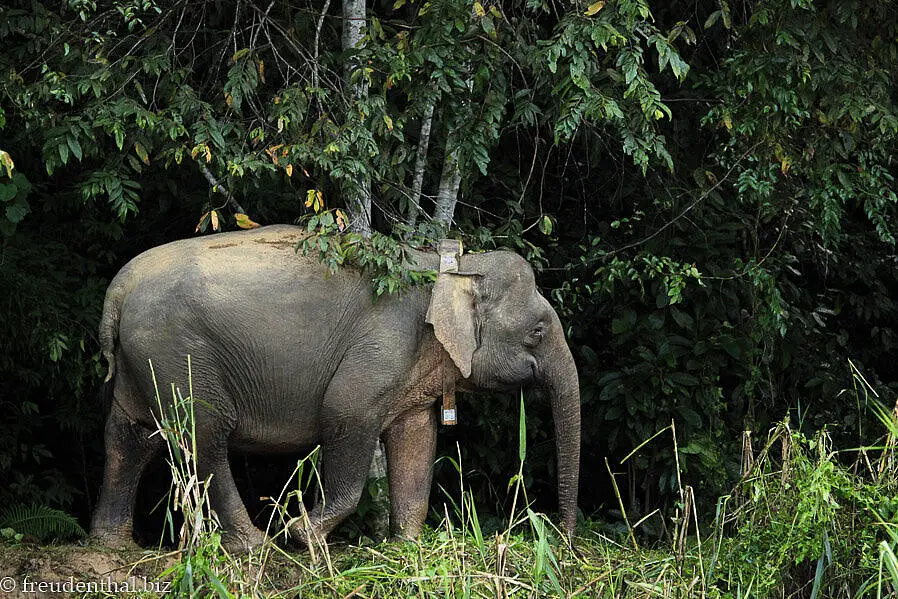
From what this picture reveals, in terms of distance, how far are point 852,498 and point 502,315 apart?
209 cm

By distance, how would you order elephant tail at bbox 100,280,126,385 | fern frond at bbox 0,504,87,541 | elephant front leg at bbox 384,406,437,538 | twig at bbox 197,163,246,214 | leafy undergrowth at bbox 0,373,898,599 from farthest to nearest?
fern frond at bbox 0,504,87,541 < twig at bbox 197,163,246,214 < elephant front leg at bbox 384,406,437,538 < elephant tail at bbox 100,280,126,385 < leafy undergrowth at bbox 0,373,898,599

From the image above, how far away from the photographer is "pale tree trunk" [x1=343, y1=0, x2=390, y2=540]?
6684 mm

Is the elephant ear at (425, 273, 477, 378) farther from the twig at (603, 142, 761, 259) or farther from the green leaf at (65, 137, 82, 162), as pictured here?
the green leaf at (65, 137, 82, 162)

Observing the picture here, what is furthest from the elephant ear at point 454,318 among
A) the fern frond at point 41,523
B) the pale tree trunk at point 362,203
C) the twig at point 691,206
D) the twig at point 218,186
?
the fern frond at point 41,523

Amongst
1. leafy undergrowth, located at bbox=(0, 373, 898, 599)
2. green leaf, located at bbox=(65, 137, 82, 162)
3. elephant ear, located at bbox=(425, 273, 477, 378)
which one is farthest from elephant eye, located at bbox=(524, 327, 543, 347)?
green leaf, located at bbox=(65, 137, 82, 162)

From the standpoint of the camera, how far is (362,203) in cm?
697

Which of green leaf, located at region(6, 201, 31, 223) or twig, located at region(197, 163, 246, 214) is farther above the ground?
twig, located at region(197, 163, 246, 214)

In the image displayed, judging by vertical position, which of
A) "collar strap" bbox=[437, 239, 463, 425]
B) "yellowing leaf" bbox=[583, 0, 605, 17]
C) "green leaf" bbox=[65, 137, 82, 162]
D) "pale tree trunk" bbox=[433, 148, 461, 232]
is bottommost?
"collar strap" bbox=[437, 239, 463, 425]

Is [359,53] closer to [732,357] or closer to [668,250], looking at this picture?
[668,250]

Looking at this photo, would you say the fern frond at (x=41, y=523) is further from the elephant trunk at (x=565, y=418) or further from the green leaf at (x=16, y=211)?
the elephant trunk at (x=565, y=418)

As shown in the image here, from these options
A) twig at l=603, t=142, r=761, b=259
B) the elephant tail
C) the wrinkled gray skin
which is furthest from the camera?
twig at l=603, t=142, r=761, b=259

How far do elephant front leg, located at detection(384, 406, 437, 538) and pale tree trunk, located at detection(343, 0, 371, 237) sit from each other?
1.07 metres

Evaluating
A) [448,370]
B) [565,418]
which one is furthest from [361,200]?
[565,418]

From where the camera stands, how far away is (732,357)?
865 centimetres
